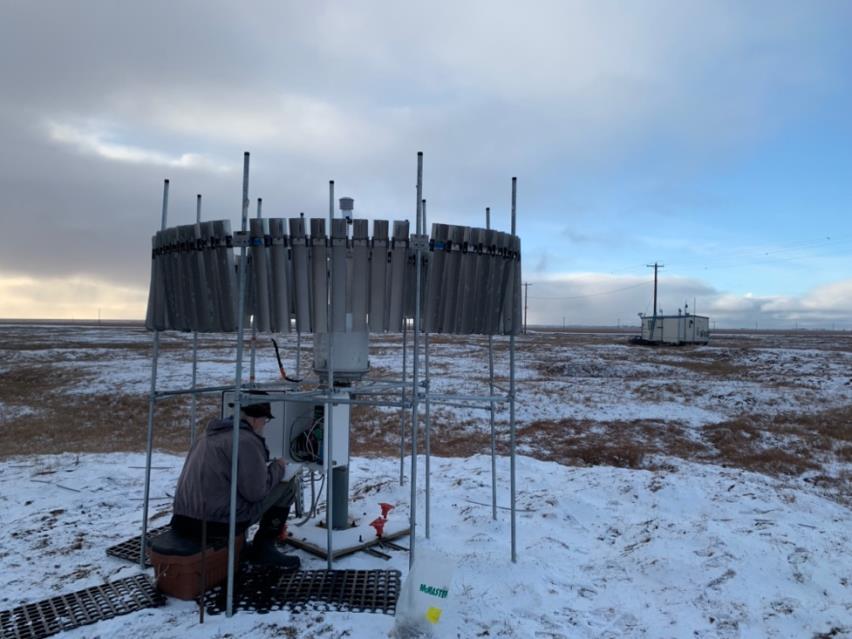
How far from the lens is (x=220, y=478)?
17.4 ft

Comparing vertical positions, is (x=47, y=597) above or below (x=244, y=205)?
below

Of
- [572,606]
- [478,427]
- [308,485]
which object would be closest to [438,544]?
[572,606]

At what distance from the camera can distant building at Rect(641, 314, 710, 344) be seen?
2275 inches

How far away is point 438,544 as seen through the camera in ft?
22.2

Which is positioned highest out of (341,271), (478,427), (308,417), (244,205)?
(244,205)

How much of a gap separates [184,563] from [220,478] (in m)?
0.76

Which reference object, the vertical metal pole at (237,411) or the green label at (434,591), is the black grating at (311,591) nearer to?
the vertical metal pole at (237,411)

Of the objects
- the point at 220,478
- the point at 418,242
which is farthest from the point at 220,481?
the point at 418,242

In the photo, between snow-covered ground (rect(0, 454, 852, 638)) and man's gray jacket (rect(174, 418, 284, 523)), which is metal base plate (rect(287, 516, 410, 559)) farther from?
man's gray jacket (rect(174, 418, 284, 523))

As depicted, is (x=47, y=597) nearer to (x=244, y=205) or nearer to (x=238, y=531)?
(x=238, y=531)

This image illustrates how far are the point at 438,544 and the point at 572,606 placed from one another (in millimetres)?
1833

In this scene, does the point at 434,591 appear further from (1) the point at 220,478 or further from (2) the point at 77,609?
(2) the point at 77,609

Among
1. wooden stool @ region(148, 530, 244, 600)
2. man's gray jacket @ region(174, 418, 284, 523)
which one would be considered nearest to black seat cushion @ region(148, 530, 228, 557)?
wooden stool @ region(148, 530, 244, 600)

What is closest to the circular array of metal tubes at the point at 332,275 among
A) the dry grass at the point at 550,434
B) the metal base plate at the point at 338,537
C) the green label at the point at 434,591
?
the green label at the point at 434,591
